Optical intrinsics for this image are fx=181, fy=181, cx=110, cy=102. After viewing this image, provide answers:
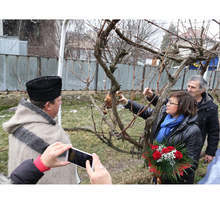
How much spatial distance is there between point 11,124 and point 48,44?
38.4 feet

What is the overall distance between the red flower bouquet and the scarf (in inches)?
9.2

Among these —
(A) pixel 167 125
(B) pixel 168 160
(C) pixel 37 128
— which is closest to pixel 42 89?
(C) pixel 37 128

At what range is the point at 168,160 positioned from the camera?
1537mm

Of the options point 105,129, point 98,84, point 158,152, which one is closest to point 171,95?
point 158,152

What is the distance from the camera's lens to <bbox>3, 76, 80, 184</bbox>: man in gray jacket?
107 centimetres

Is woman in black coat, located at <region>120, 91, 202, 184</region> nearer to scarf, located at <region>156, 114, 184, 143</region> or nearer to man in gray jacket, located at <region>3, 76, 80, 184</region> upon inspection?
scarf, located at <region>156, 114, 184, 143</region>

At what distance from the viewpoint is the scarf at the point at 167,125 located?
1814 mm

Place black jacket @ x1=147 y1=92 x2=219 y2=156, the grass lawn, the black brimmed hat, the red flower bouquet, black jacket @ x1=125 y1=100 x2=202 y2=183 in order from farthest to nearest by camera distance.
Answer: black jacket @ x1=147 y1=92 x2=219 y2=156 < the grass lawn < black jacket @ x1=125 y1=100 x2=202 y2=183 < the red flower bouquet < the black brimmed hat

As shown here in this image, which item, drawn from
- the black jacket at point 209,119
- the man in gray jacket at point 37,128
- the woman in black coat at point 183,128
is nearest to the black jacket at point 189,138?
the woman in black coat at point 183,128

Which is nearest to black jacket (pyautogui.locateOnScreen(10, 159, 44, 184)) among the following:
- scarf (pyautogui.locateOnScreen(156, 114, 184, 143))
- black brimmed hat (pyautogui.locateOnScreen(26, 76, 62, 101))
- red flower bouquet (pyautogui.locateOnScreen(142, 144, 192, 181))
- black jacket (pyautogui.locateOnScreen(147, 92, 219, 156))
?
black brimmed hat (pyautogui.locateOnScreen(26, 76, 62, 101))

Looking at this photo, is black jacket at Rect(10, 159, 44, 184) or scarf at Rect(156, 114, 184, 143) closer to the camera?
black jacket at Rect(10, 159, 44, 184)

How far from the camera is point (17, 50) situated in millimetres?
8609

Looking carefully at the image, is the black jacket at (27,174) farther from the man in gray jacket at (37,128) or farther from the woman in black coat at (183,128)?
the woman in black coat at (183,128)
